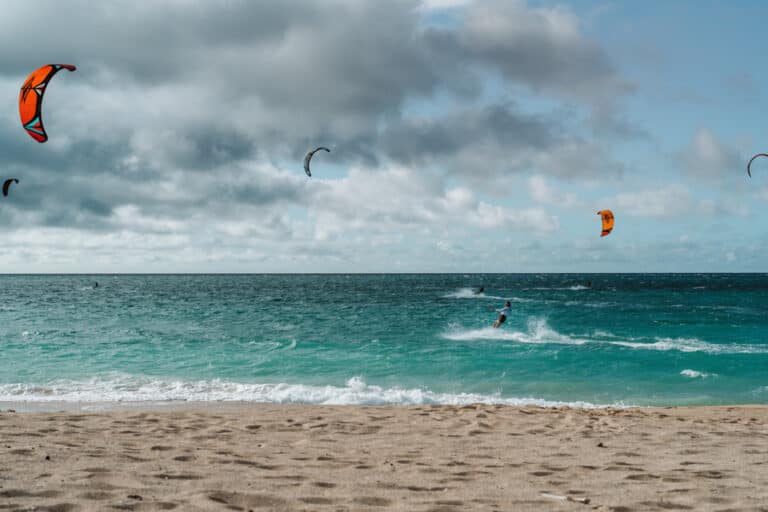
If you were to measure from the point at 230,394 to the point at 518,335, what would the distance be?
16431 mm

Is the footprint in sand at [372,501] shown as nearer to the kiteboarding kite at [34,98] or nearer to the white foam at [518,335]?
the kiteboarding kite at [34,98]

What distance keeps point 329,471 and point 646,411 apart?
29.8 feet

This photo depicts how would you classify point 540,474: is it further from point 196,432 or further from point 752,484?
point 196,432

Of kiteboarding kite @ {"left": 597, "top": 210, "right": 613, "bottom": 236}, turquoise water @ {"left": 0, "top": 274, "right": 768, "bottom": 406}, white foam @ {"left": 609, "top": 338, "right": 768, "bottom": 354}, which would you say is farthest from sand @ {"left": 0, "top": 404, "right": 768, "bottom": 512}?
white foam @ {"left": 609, "top": 338, "right": 768, "bottom": 354}

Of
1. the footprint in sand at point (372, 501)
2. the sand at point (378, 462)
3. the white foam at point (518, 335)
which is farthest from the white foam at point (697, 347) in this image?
the footprint in sand at point (372, 501)

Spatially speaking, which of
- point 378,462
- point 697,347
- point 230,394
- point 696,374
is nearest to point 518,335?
point 697,347

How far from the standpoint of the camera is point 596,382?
16.4 m

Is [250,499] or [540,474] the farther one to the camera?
[540,474]

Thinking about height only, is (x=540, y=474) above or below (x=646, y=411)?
above

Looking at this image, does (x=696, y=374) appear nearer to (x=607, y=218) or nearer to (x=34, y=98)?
(x=607, y=218)

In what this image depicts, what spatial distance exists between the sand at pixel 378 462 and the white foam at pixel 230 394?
3055mm

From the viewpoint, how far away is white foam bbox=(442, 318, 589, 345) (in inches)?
953

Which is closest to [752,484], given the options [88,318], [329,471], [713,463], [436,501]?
[713,463]

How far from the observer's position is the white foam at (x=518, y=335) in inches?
953
